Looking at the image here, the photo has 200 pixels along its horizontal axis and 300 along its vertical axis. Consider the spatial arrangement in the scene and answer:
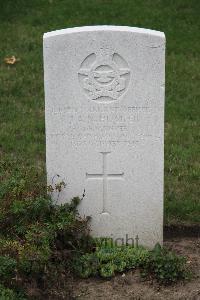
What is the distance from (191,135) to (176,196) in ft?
4.84

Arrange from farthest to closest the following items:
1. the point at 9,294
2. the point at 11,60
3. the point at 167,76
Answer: the point at 11,60
the point at 167,76
the point at 9,294

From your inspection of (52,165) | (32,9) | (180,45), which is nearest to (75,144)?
(52,165)

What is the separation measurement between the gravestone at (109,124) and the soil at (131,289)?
44 cm

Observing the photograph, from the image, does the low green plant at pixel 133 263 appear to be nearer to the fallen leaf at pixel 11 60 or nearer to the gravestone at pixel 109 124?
the gravestone at pixel 109 124

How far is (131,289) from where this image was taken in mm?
5043

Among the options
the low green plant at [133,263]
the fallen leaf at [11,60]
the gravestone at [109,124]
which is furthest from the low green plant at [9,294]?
the fallen leaf at [11,60]

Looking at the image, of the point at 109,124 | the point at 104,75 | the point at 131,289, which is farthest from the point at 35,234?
the point at 104,75

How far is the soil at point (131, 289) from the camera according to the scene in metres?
4.94

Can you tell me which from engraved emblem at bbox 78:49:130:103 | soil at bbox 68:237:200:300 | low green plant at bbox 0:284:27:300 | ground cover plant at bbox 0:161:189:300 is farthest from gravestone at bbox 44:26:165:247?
low green plant at bbox 0:284:27:300

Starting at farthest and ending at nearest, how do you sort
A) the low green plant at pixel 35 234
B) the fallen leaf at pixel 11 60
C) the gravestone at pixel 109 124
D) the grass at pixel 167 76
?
the fallen leaf at pixel 11 60
the grass at pixel 167 76
the gravestone at pixel 109 124
the low green plant at pixel 35 234

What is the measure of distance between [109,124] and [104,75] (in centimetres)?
34

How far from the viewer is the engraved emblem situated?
5195 mm

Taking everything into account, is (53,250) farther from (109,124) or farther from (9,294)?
(109,124)

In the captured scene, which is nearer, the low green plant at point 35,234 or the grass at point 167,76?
the low green plant at point 35,234
